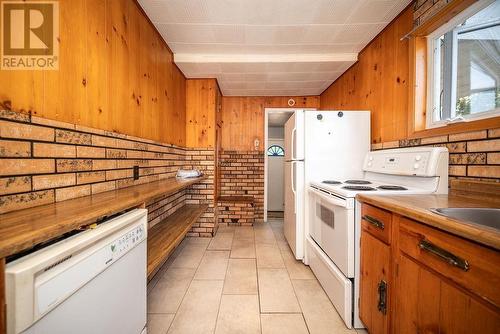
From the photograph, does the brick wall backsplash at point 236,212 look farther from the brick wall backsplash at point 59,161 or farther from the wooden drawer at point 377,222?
the wooden drawer at point 377,222

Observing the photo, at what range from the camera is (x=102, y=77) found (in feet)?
4.59

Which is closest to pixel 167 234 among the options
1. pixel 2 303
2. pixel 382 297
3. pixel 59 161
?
pixel 59 161

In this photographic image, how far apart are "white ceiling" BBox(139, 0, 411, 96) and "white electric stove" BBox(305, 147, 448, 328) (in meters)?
1.36

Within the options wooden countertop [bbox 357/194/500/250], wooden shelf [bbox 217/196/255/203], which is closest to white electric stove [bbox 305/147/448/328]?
wooden countertop [bbox 357/194/500/250]

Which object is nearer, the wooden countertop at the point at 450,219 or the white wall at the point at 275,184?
the wooden countertop at the point at 450,219

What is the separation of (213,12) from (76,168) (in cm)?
177

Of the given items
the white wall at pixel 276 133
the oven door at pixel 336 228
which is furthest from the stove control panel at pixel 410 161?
the white wall at pixel 276 133

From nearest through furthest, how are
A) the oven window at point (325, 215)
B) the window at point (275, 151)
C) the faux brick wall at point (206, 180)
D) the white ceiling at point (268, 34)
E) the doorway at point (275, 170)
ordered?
the oven window at point (325, 215) < the white ceiling at point (268, 34) < the faux brick wall at point (206, 180) < the doorway at point (275, 170) < the window at point (275, 151)

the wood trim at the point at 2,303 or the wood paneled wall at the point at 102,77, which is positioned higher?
the wood paneled wall at the point at 102,77

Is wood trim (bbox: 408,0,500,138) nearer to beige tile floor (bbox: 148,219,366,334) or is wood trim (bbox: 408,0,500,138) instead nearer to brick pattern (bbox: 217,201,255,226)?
beige tile floor (bbox: 148,219,366,334)

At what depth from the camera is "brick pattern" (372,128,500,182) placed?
1.18 meters

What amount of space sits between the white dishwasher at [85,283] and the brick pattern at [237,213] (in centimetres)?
255

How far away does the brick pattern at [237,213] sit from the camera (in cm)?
369

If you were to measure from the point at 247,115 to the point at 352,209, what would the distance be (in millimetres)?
3131
